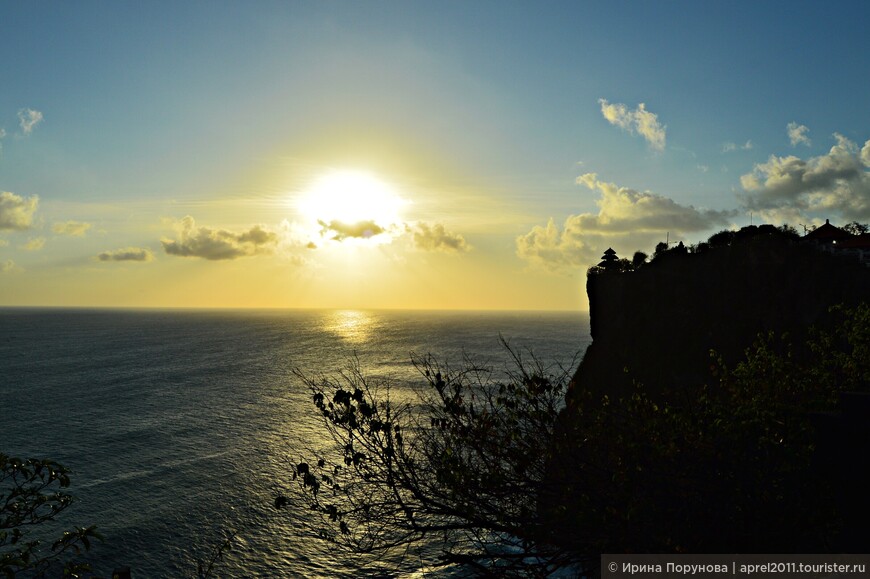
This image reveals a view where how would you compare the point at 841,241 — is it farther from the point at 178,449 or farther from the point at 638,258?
the point at 178,449

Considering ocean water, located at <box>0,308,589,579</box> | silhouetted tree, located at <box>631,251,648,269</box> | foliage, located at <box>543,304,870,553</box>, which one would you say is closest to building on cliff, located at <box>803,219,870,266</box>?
silhouetted tree, located at <box>631,251,648,269</box>

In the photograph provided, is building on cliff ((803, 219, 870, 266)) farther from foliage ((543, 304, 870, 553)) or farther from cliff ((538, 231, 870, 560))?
foliage ((543, 304, 870, 553))

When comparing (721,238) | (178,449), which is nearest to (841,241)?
(721,238)

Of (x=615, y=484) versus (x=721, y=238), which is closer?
(x=615, y=484)

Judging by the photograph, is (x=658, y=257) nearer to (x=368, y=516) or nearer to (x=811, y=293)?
(x=811, y=293)

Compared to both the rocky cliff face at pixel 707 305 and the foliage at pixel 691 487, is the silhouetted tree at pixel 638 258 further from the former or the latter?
the foliage at pixel 691 487

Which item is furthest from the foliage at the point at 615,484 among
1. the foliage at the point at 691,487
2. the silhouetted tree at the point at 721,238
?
the silhouetted tree at the point at 721,238

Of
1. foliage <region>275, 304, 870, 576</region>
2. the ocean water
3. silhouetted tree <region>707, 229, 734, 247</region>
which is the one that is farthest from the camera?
silhouetted tree <region>707, 229, 734, 247</region>

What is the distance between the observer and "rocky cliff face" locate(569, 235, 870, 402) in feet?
161

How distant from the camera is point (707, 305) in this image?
54.7 metres

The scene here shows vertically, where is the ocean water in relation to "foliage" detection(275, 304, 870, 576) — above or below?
below

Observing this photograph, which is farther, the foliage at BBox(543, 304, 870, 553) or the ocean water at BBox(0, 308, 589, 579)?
the ocean water at BBox(0, 308, 589, 579)

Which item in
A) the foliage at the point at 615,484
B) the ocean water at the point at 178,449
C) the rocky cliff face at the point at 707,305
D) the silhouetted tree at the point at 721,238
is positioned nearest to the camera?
the foliage at the point at 615,484

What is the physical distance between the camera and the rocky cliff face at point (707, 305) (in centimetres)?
4894
